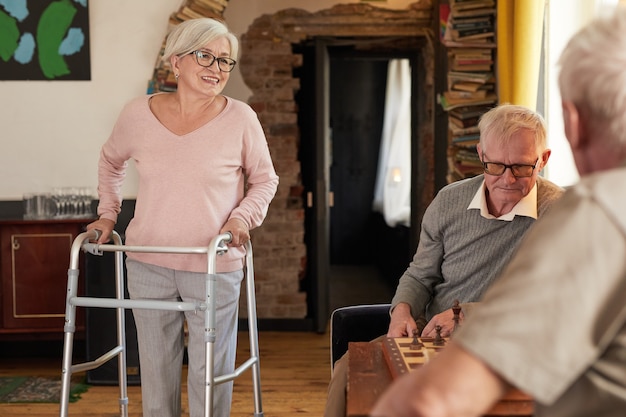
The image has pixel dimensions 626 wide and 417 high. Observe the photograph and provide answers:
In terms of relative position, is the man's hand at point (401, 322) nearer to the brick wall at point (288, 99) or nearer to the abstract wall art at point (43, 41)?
the abstract wall art at point (43, 41)

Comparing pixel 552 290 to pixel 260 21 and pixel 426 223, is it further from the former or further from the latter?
pixel 260 21

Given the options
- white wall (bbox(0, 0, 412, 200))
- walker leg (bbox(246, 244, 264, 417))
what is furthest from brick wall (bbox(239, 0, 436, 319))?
walker leg (bbox(246, 244, 264, 417))

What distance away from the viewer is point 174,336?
9.15 ft

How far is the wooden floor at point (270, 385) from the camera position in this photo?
155 inches

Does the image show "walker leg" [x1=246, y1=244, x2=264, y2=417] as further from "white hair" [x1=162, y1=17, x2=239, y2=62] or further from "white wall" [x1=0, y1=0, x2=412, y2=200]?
"white wall" [x1=0, y1=0, x2=412, y2=200]

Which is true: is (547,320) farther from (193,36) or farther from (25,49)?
(25,49)

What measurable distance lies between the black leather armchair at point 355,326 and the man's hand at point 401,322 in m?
0.36

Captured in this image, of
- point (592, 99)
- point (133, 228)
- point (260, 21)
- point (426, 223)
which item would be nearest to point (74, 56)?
point (260, 21)

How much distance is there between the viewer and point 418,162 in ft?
20.3

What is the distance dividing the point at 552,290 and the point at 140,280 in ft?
6.43

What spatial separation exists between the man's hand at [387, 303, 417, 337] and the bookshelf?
5.82 feet

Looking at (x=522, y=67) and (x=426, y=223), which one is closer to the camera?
(x=426, y=223)

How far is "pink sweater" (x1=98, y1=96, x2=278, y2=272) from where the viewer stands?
2.69m

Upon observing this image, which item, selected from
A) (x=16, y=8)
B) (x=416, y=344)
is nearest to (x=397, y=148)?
(x=16, y=8)
